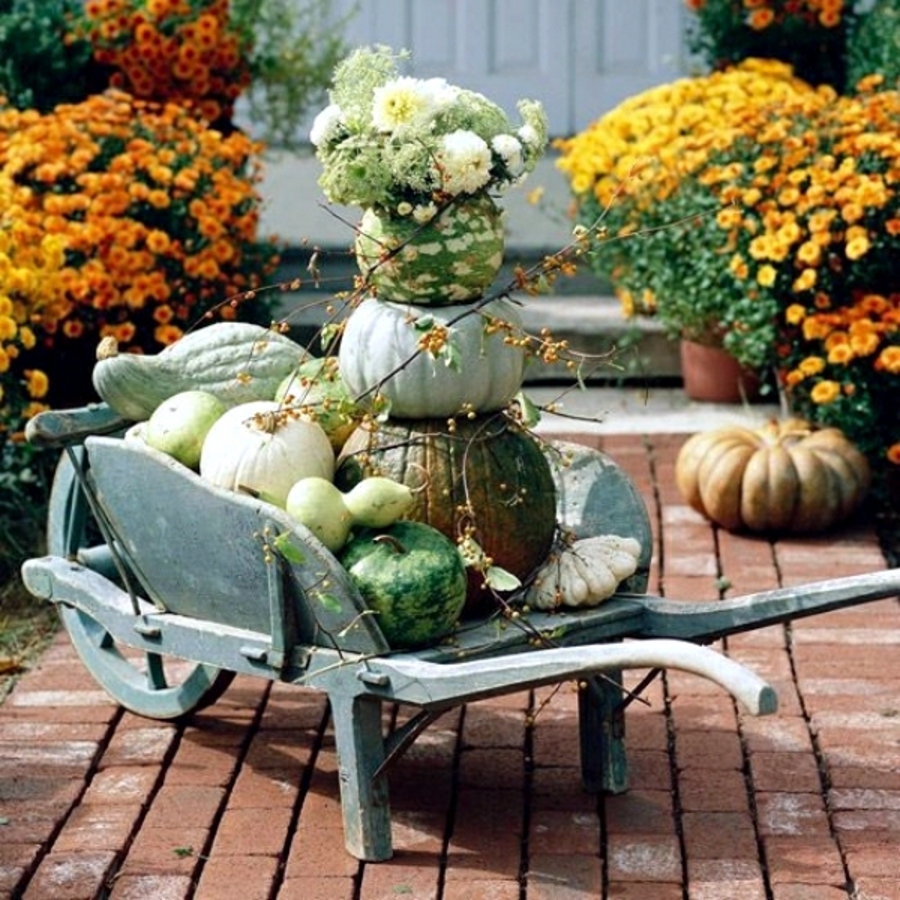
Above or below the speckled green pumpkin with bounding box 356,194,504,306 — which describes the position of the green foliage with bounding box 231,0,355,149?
below

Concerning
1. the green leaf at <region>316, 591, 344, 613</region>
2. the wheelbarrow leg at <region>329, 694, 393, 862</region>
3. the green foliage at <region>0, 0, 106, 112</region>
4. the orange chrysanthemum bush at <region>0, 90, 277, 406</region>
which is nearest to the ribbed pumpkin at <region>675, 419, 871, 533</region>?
the orange chrysanthemum bush at <region>0, 90, 277, 406</region>

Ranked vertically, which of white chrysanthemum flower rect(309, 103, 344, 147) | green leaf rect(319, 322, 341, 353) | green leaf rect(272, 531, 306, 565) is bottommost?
green leaf rect(272, 531, 306, 565)

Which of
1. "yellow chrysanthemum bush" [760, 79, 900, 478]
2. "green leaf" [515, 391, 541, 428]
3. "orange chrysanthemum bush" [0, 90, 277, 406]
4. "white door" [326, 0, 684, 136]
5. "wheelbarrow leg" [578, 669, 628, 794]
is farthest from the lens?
"white door" [326, 0, 684, 136]

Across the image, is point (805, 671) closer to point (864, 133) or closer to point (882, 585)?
point (882, 585)

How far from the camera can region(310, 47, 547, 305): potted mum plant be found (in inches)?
155

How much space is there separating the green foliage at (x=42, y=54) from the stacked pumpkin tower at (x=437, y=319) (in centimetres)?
368

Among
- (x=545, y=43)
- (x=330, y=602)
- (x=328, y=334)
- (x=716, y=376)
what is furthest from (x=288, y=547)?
(x=545, y=43)

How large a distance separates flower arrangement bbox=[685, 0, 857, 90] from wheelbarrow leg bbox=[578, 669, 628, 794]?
176 inches

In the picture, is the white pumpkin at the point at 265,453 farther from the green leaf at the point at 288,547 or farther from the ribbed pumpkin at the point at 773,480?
the ribbed pumpkin at the point at 773,480

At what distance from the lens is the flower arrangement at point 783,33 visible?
8156 mm

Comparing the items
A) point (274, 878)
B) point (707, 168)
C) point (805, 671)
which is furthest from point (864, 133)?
point (274, 878)

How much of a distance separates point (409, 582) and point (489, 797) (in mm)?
716

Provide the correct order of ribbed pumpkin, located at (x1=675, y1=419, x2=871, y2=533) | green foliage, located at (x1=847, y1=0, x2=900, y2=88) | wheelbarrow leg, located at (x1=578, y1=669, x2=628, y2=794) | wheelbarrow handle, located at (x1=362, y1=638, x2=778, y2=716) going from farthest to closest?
green foliage, located at (x1=847, y1=0, x2=900, y2=88), ribbed pumpkin, located at (x1=675, y1=419, x2=871, y2=533), wheelbarrow leg, located at (x1=578, y1=669, x2=628, y2=794), wheelbarrow handle, located at (x1=362, y1=638, x2=778, y2=716)

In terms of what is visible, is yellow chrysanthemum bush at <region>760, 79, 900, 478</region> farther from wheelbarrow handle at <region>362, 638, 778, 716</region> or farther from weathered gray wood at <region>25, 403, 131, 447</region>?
wheelbarrow handle at <region>362, 638, 778, 716</region>
